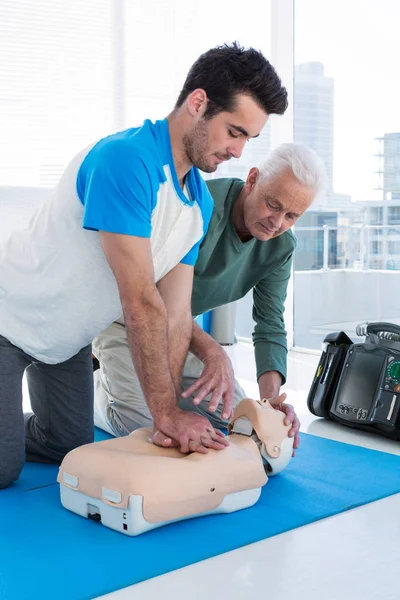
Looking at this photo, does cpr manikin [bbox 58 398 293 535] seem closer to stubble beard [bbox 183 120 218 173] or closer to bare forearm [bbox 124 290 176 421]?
bare forearm [bbox 124 290 176 421]

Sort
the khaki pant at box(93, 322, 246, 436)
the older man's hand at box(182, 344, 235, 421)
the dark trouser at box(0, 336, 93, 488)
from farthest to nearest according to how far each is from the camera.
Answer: the khaki pant at box(93, 322, 246, 436), the dark trouser at box(0, 336, 93, 488), the older man's hand at box(182, 344, 235, 421)

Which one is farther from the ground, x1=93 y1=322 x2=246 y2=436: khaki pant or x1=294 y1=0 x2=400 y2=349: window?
x1=294 y1=0 x2=400 y2=349: window

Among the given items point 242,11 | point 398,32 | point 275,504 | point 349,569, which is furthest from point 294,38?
point 349,569

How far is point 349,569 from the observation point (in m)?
1.73

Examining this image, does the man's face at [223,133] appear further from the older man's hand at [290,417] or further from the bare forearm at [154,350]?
the older man's hand at [290,417]

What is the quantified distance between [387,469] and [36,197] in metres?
3.13

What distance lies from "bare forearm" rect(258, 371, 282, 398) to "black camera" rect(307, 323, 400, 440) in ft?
1.50

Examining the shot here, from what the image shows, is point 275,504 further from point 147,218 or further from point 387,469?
point 147,218

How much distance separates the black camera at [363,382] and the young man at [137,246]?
94 centimetres

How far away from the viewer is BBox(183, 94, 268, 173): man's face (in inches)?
75.6

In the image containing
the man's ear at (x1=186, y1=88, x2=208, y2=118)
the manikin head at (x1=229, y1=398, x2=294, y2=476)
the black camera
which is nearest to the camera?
the man's ear at (x1=186, y1=88, x2=208, y2=118)

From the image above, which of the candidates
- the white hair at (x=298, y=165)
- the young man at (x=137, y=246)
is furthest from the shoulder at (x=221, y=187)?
the young man at (x=137, y=246)

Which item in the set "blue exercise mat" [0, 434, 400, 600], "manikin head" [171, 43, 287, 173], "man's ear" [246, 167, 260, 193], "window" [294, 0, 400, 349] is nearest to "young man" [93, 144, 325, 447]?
"man's ear" [246, 167, 260, 193]

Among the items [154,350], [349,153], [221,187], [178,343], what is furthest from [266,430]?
[349,153]
